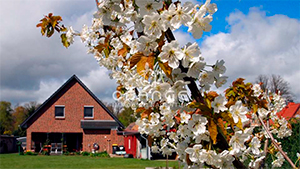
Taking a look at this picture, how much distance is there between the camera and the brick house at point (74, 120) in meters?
23.5

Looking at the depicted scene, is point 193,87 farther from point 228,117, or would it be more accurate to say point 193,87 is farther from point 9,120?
point 9,120

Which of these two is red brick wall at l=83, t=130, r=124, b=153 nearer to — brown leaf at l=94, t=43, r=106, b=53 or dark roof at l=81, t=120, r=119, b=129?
dark roof at l=81, t=120, r=119, b=129

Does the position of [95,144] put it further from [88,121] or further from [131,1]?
[131,1]

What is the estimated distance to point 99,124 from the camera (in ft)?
77.1

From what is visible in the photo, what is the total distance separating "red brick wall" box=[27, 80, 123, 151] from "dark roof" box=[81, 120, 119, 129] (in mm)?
395

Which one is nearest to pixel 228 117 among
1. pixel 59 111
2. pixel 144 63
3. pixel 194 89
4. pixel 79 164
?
pixel 194 89

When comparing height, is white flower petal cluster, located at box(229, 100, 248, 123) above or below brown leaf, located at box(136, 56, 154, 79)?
below

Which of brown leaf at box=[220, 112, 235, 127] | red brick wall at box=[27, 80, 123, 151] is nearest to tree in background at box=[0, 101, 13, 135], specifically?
red brick wall at box=[27, 80, 123, 151]

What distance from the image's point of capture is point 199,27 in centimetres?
116

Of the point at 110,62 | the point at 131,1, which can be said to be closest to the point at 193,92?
the point at 131,1

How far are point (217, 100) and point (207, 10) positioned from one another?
0.37 meters

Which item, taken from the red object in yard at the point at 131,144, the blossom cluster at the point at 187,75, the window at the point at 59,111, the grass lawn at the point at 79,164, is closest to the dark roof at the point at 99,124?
the red object in yard at the point at 131,144

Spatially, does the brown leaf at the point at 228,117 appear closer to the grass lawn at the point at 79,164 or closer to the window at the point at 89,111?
the grass lawn at the point at 79,164

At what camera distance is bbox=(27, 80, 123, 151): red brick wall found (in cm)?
2359
